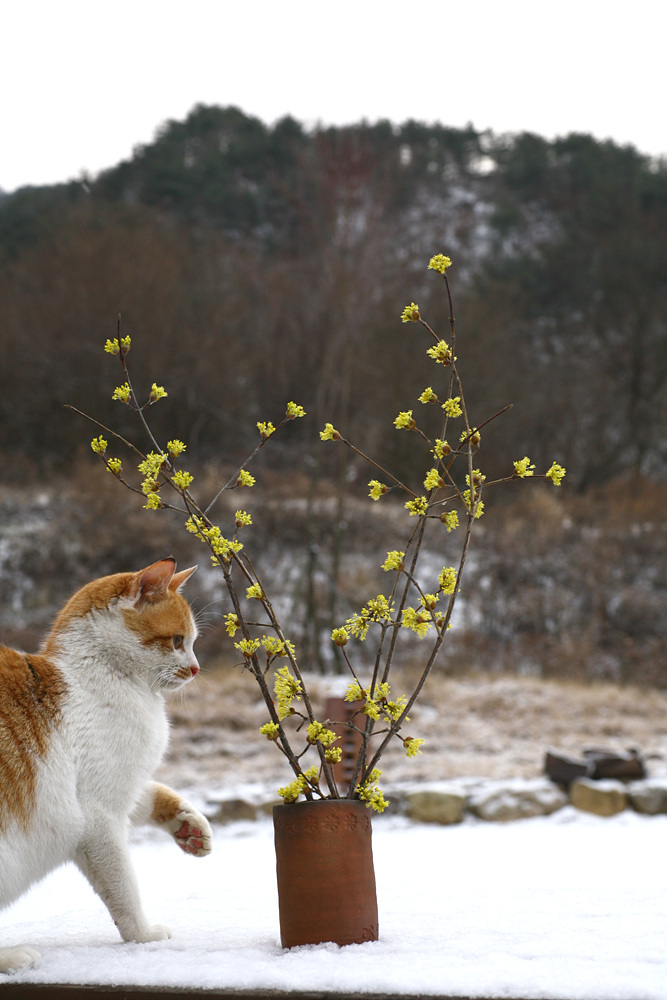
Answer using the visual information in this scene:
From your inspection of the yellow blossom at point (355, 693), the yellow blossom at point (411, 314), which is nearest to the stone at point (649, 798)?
the yellow blossom at point (355, 693)

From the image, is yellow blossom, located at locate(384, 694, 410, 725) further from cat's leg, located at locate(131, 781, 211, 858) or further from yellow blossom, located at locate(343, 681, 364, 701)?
cat's leg, located at locate(131, 781, 211, 858)

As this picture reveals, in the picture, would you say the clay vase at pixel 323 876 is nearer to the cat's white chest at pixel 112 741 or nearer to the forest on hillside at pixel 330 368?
the cat's white chest at pixel 112 741

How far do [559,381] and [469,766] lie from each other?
10367mm

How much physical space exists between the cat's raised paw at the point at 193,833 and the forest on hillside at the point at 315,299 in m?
6.06

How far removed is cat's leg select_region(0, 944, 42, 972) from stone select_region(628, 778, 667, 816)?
12.3 feet

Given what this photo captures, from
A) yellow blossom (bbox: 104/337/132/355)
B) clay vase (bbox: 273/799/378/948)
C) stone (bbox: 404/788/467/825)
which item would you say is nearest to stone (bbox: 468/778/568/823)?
stone (bbox: 404/788/467/825)

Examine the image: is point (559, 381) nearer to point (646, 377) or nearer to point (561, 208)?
Answer: point (646, 377)

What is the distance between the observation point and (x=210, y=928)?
1911 millimetres

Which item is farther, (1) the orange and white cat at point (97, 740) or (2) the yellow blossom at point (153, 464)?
(2) the yellow blossom at point (153, 464)

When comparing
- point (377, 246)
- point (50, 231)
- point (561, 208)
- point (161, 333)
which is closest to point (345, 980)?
point (377, 246)

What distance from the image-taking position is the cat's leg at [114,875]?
1625mm

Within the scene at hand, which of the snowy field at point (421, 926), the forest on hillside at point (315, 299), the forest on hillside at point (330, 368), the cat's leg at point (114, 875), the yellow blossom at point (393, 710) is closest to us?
the snowy field at point (421, 926)

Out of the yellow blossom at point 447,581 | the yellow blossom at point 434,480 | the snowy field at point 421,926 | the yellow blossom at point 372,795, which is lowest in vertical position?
the snowy field at point 421,926

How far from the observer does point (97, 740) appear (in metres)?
1.66
